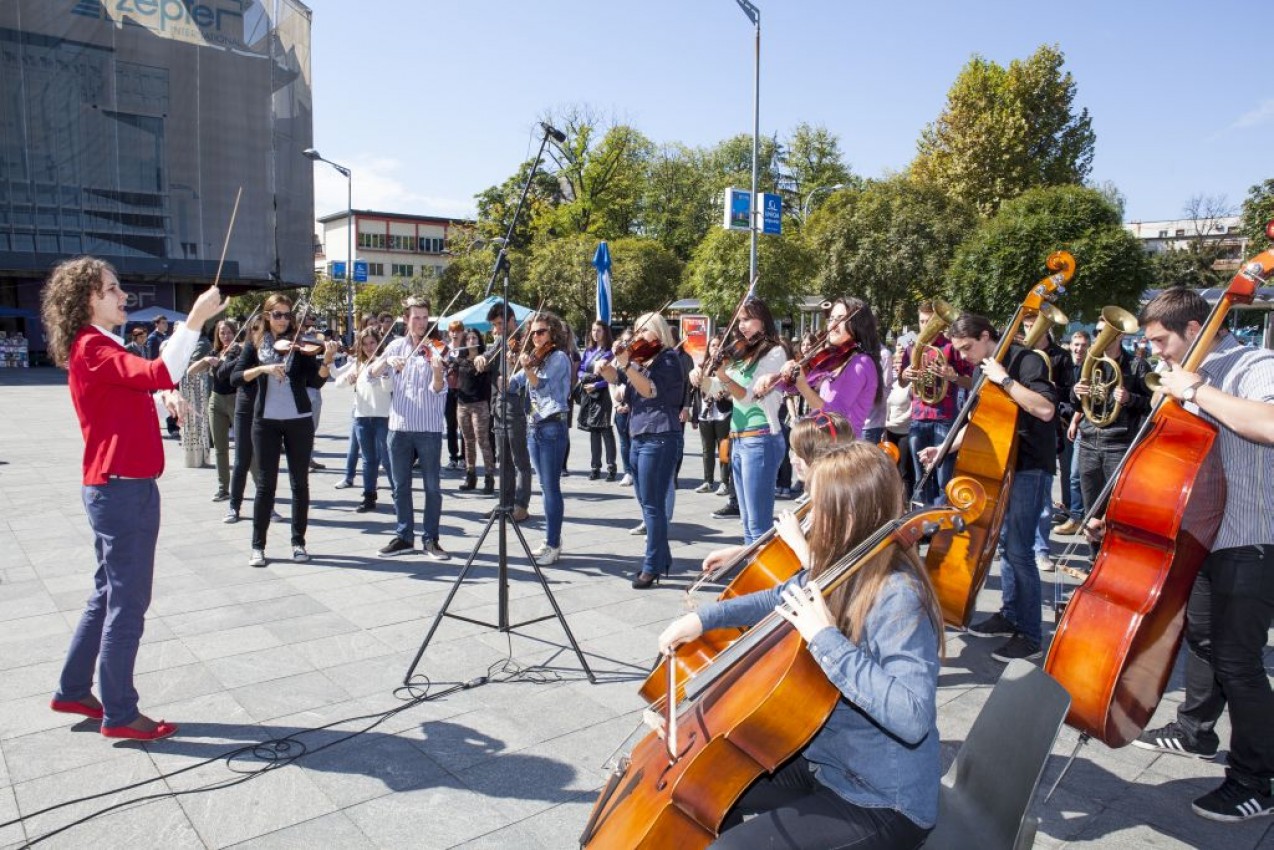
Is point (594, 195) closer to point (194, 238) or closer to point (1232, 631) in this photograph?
point (194, 238)

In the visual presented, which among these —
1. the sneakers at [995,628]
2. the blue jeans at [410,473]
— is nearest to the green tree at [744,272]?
the blue jeans at [410,473]

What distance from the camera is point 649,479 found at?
5.74m

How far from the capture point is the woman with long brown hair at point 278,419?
251 inches

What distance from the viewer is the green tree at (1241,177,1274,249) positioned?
113 feet

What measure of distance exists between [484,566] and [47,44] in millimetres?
37810

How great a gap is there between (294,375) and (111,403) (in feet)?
9.43

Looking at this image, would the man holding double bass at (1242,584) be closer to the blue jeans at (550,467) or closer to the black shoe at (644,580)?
the black shoe at (644,580)

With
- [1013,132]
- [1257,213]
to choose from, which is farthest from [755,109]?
[1257,213]

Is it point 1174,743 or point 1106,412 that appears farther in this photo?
point 1106,412

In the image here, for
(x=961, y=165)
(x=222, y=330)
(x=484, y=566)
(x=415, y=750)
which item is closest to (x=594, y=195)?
(x=961, y=165)

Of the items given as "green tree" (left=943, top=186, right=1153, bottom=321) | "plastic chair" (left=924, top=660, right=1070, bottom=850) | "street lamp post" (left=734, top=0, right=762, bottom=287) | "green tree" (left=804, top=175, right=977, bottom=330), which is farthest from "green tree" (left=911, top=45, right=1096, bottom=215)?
"plastic chair" (left=924, top=660, right=1070, bottom=850)

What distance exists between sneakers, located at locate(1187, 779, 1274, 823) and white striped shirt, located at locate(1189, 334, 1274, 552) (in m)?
0.92

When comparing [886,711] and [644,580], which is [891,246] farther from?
[886,711]

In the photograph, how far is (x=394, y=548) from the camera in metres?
6.75
